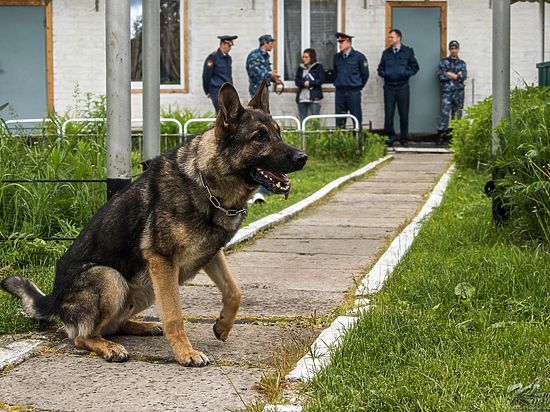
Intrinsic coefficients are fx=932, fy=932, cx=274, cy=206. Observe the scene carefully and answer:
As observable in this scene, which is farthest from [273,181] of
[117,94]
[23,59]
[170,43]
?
[23,59]

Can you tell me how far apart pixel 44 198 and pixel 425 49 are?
1521 centimetres

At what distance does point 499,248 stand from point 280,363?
10.8 feet

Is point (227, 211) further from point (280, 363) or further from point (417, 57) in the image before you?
point (417, 57)

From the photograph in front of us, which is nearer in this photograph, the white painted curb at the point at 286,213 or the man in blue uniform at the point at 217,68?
the white painted curb at the point at 286,213

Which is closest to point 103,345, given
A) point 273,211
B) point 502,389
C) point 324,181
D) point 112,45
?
point 502,389

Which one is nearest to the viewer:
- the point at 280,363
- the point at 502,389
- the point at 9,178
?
the point at 502,389

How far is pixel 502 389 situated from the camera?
4273 millimetres

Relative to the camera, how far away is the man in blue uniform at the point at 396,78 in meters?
20.6

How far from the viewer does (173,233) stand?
5.32 m

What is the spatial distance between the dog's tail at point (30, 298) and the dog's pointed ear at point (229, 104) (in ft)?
5.04

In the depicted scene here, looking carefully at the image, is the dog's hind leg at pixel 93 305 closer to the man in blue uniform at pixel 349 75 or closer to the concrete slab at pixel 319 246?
the concrete slab at pixel 319 246

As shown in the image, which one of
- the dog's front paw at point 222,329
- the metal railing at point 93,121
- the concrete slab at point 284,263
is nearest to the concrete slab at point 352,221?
the concrete slab at point 284,263

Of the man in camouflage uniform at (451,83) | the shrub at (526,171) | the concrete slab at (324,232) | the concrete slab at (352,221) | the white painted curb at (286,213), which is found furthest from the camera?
the man in camouflage uniform at (451,83)

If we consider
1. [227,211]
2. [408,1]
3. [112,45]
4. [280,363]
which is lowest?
[280,363]
